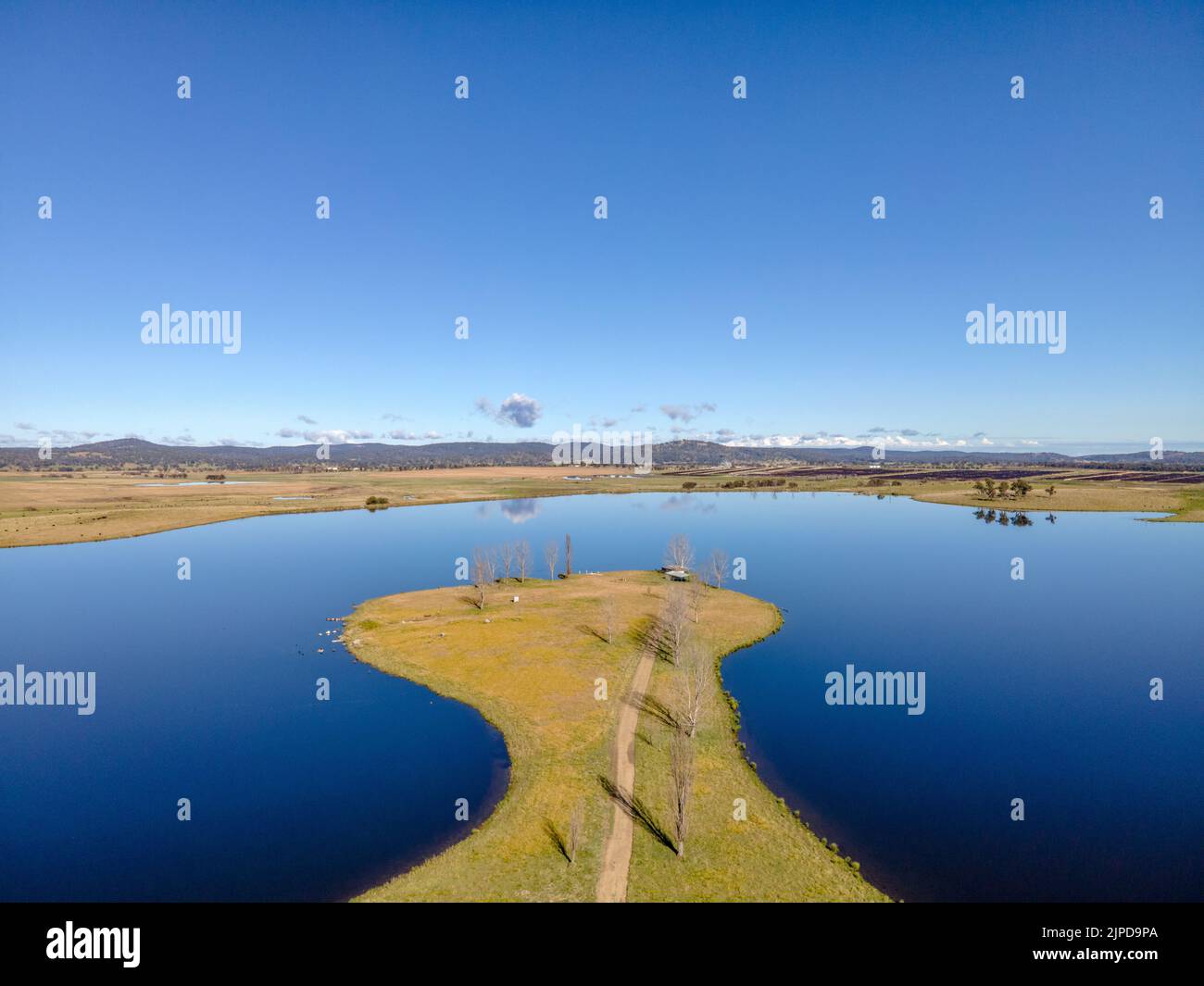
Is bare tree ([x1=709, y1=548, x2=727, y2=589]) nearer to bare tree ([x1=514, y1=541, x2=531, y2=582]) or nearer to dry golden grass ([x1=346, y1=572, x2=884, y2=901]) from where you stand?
dry golden grass ([x1=346, y1=572, x2=884, y2=901])

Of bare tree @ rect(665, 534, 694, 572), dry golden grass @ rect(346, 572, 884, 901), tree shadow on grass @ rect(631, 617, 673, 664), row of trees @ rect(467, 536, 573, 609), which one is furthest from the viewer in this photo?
bare tree @ rect(665, 534, 694, 572)

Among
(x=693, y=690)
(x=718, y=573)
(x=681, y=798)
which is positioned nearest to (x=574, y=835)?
(x=681, y=798)

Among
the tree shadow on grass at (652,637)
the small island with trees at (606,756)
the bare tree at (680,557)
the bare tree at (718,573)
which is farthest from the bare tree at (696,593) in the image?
the bare tree at (680,557)

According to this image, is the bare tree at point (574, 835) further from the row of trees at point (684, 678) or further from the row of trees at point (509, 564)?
the row of trees at point (509, 564)

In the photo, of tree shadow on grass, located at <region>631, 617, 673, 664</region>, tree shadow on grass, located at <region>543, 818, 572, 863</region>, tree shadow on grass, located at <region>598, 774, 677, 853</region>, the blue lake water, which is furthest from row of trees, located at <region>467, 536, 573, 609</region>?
tree shadow on grass, located at <region>543, 818, 572, 863</region>

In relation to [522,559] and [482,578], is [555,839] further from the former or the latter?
[522,559]
